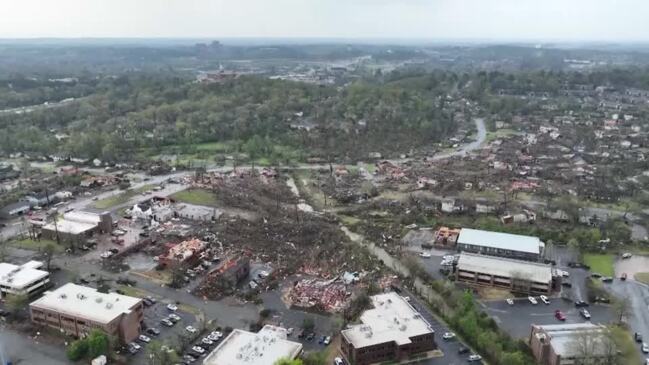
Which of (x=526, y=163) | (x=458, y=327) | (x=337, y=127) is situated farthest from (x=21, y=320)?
(x=337, y=127)

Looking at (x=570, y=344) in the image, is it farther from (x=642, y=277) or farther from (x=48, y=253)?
(x=48, y=253)

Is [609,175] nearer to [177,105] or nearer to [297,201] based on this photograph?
[297,201]

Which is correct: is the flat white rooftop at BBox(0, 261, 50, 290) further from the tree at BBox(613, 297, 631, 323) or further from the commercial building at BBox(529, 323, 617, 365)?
the tree at BBox(613, 297, 631, 323)

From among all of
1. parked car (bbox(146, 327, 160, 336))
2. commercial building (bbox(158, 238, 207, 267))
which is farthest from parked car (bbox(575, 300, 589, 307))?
commercial building (bbox(158, 238, 207, 267))

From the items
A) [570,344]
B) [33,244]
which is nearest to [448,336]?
[570,344]

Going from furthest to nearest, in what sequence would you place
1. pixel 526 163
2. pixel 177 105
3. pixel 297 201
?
1. pixel 177 105
2. pixel 526 163
3. pixel 297 201

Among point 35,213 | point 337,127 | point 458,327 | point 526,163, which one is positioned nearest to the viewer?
point 458,327
